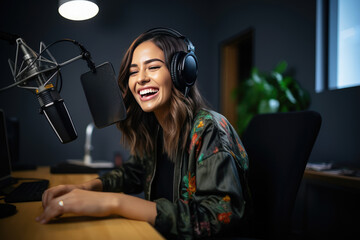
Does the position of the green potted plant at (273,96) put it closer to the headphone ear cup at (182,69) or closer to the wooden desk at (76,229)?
the headphone ear cup at (182,69)

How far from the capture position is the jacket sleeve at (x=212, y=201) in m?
0.58

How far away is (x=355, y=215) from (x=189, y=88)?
1.59 meters

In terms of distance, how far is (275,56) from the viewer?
256cm

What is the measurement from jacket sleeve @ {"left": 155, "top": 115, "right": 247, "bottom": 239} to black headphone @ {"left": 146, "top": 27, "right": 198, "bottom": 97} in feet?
0.56

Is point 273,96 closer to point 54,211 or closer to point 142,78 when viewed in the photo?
point 142,78

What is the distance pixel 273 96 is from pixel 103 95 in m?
1.68

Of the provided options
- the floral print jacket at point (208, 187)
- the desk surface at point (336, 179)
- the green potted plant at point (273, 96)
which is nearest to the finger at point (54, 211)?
the floral print jacket at point (208, 187)

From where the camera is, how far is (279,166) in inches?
30.3

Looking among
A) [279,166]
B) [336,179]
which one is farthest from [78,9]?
[336,179]

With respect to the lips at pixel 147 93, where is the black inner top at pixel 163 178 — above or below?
below

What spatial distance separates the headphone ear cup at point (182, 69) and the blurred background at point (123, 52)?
0.27 feet

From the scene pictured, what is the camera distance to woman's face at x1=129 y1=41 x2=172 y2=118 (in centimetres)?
79

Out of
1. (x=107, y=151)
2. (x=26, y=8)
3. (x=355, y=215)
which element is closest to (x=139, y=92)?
(x=26, y=8)

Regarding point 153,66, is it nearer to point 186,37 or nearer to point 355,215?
point 186,37
